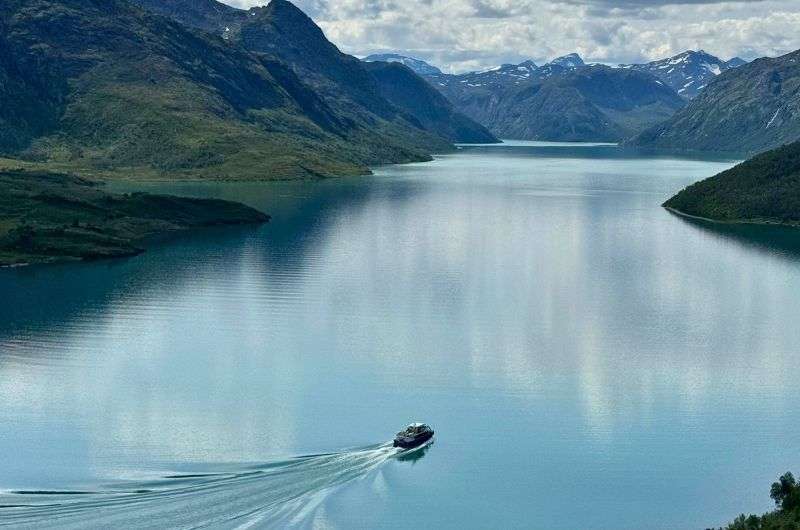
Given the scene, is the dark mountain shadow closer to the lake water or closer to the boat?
the lake water

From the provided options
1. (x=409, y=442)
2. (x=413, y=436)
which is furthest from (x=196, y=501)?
(x=413, y=436)

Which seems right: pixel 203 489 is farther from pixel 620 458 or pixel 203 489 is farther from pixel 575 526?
pixel 620 458

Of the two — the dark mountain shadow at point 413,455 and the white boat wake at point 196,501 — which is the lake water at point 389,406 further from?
the dark mountain shadow at point 413,455

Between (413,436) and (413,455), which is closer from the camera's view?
(413,455)

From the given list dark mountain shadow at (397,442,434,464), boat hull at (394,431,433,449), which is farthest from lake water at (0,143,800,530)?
boat hull at (394,431,433,449)

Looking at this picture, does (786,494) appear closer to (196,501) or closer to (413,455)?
(413,455)

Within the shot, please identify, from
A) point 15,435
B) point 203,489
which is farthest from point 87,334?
point 203,489

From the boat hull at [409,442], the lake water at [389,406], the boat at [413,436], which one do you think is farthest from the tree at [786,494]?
the boat hull at [409,442]
